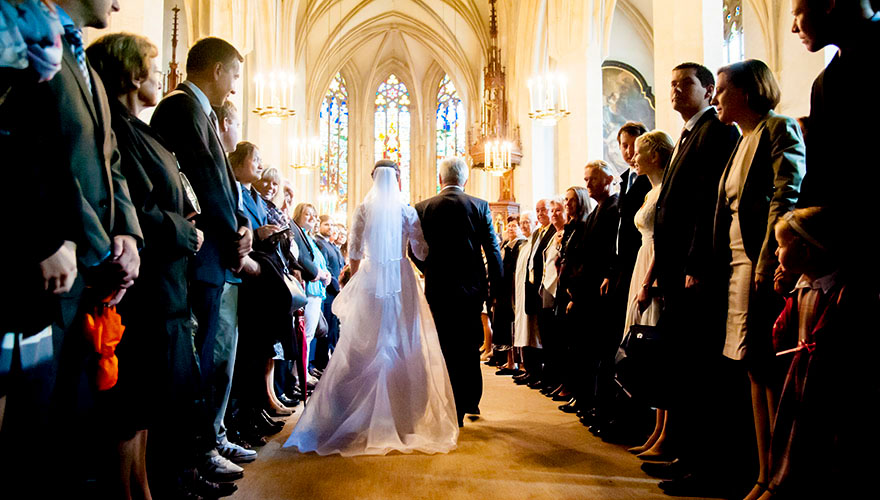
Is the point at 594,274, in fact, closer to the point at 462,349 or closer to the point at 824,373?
the point at 462,349

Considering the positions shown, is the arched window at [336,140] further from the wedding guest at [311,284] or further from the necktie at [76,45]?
the necktie at [76,45]

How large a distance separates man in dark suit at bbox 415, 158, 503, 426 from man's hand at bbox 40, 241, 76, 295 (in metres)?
3.10

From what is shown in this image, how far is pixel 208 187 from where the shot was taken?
96.3 inches

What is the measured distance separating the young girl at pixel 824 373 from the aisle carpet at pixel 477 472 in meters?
0.87

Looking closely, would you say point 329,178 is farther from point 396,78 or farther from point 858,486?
point 858,486

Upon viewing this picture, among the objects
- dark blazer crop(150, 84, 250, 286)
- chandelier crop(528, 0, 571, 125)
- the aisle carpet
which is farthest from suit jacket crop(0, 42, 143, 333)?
chandelier crop(528, 0, 571, 125)

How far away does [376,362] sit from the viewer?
3672 mm

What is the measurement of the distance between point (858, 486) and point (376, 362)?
2.54 metres

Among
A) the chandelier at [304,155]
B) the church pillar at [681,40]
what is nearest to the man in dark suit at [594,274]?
the church pillar at [681,40]

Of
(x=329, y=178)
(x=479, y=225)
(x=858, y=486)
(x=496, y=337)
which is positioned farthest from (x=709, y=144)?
(x=329, y=178)

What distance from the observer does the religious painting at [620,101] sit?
17.8 metres

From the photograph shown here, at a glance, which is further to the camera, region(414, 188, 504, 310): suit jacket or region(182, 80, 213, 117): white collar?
region(414, 188, 504, 310): suit jacket

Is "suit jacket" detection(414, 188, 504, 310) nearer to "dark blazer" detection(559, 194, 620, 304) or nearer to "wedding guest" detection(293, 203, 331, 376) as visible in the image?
"dark blazer" detection(559, 194, 620, 304)

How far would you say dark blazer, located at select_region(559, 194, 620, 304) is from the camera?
406 centimetres
